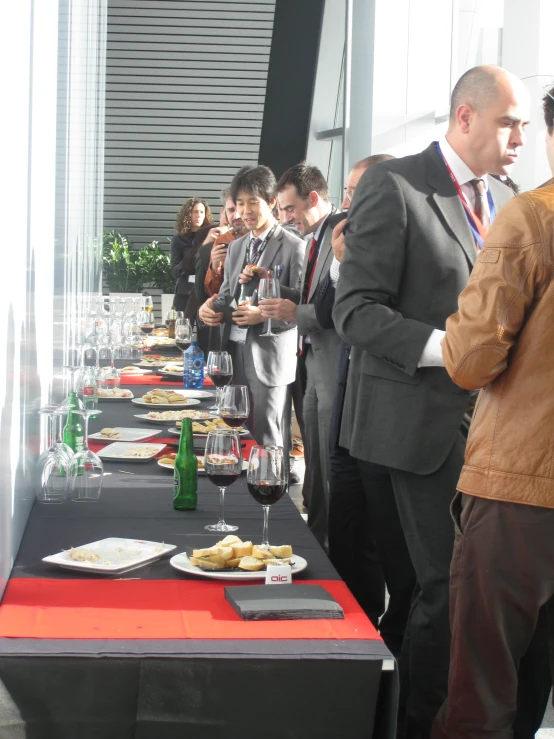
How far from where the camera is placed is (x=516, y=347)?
163 centimetres

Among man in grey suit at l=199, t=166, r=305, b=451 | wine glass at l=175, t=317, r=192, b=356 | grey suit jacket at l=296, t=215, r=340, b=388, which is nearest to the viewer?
grey suit jacket at l=296, t=215, r=340, b=388

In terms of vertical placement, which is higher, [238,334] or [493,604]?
[493,604]

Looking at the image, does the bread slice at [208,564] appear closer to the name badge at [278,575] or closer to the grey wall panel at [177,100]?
the name badge at [278,575]

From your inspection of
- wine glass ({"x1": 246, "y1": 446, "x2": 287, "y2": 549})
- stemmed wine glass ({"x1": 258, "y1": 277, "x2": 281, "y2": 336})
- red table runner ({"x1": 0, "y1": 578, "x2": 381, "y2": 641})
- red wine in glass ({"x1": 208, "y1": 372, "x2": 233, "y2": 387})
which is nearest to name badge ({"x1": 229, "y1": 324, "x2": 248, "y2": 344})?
stemmed wine glass ({"x1": 258, "y1": 277, "x2": 281, "y2": 336})

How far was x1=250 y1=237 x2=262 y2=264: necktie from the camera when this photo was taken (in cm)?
478

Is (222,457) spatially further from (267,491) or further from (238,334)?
(238,334)

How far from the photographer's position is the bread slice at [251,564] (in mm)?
1575

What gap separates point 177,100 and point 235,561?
12488 millimetres

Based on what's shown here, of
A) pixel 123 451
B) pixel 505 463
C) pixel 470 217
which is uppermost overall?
pixel 470 217

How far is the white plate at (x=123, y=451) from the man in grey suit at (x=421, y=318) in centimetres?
61

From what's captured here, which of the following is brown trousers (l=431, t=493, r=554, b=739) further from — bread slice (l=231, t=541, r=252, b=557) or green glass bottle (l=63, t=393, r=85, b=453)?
green glass bottle (l=63, t=393, r=85, b=453)

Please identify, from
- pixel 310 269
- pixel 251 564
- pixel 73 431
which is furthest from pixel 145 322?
pixel 251 564

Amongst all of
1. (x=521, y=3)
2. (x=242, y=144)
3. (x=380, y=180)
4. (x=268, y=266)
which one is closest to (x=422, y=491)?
(x=380, y=180)

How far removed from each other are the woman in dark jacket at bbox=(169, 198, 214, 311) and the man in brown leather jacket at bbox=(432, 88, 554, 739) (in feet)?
21.6
